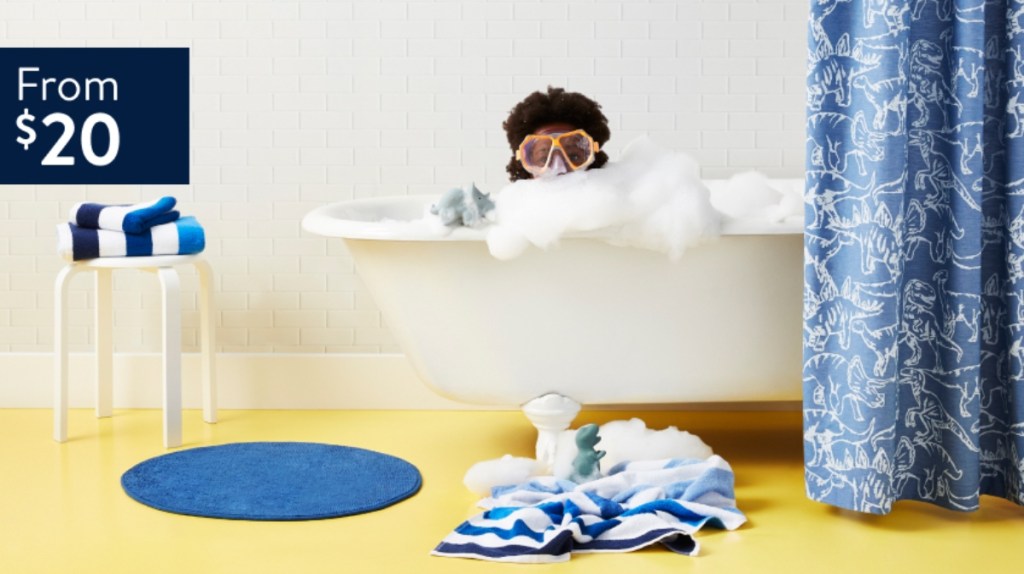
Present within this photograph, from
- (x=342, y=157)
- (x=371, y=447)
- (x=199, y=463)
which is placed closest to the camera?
(x=199, y=463)

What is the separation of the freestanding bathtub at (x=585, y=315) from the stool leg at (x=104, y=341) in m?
0.96

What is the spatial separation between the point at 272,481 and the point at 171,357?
59 centimetres

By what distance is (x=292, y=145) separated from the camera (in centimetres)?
393

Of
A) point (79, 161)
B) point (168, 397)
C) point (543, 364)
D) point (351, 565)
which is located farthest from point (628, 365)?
point (79, 161)

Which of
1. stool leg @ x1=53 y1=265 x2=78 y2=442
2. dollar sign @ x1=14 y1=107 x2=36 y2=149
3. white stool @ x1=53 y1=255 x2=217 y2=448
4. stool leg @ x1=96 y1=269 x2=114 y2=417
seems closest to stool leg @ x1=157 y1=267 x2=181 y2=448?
white stool @ x1=53 y1=255 x2=217 y2=448

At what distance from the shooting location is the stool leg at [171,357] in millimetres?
3408

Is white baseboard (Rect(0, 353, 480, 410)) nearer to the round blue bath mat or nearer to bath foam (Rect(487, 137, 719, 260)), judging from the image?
the round blue bath mat

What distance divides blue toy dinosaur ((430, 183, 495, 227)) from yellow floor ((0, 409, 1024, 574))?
2.20 feet

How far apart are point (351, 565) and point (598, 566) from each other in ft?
1.64

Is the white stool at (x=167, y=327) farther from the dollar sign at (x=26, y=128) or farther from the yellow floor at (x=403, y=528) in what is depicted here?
the dollar sign at (x=26, y=128)

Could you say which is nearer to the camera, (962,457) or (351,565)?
(351,565)

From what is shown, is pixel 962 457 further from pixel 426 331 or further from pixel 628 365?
pixel 426 331

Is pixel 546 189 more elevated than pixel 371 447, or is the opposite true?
pixel 546 189

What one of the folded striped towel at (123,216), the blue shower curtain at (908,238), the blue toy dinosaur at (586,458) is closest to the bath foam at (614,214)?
the blue shower curtain at (908,238)
